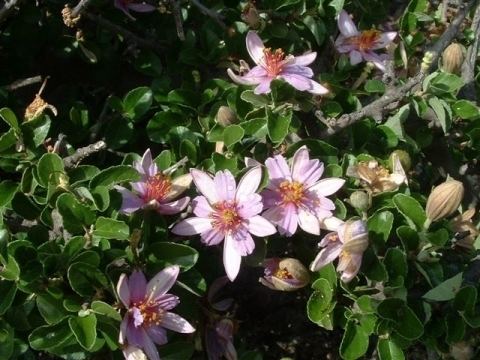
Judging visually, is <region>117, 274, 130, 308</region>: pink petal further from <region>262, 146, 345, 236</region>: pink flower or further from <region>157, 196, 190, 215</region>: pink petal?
<region>262, 146, 345, 236</region>: pink flower

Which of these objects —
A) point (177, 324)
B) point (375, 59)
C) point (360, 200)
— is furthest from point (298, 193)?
point (375, 59)

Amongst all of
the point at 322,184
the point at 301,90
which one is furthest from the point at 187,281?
the point at 301,90

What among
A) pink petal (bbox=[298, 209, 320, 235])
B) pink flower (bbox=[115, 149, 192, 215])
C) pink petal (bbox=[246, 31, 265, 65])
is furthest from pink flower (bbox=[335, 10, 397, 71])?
pink flower (bbox=[115, 149, 192, 215])

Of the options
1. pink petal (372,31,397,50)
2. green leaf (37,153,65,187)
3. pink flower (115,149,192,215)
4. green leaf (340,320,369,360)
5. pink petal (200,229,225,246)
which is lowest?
green leaf (340,320,369,360)

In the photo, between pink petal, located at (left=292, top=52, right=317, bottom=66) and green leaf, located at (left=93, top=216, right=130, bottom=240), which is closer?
green leaf, located at (left=93, top=216, right=130, bottom=240)

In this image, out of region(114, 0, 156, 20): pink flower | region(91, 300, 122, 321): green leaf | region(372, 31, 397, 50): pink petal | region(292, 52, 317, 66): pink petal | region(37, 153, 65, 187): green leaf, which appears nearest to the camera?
region(91, 300, 122, 321): green leaf

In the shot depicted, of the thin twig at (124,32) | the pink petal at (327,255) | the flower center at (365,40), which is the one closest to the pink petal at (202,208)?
the pink petal at (327,255)

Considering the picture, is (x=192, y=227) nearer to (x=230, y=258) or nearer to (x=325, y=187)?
(x=230, y=258)

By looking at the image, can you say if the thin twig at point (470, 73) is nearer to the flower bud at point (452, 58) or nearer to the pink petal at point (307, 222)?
the flower bud at point (452, 58)
